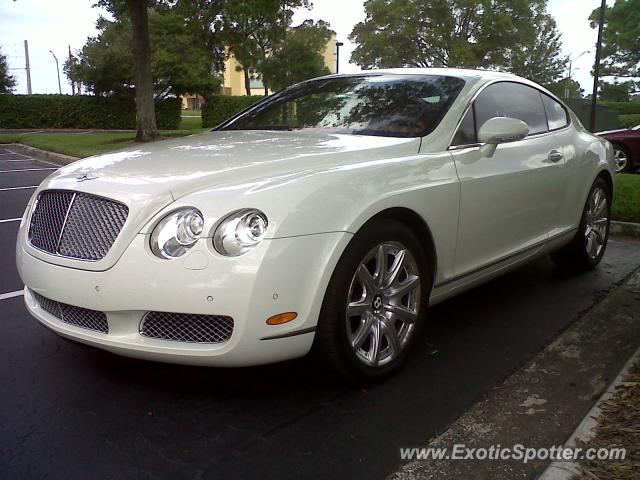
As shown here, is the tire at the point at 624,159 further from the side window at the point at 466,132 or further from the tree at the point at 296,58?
the tree at the point at 296,58

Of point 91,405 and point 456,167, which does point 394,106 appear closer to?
point 456,167

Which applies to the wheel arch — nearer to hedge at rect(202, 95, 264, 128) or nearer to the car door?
the car door

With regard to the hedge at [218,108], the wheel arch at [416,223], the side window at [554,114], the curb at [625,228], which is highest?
the hedge at [218,108]

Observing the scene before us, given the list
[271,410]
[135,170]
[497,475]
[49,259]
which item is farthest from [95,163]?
[497,475]

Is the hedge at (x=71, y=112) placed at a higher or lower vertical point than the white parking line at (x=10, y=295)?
higher

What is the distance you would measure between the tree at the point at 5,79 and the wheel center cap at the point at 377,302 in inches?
1439

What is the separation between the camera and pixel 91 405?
2639mm

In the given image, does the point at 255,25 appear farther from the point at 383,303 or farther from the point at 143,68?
the point at 383,303

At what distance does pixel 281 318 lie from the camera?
2420mm

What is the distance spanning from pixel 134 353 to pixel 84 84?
31.0 metres

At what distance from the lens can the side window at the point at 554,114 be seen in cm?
445

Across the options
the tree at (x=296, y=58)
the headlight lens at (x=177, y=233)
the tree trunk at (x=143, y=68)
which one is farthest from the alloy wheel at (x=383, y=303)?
the tree at (x=296, y=58)

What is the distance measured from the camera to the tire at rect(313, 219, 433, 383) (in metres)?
2.59

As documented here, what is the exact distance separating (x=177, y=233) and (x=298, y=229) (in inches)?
19.0
